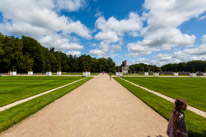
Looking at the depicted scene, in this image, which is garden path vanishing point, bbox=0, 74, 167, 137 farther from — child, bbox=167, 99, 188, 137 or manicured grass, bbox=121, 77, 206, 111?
manicured grass, bbox=121, 77, 206, 111

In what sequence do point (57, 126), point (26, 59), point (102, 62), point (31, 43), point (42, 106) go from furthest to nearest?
point (102, 62) < point (31, 43) < point (26, 59) < point (42, 106) < point (57, 126)

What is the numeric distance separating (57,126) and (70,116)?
0.94 metres

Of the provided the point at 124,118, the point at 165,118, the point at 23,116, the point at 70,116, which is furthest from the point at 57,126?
the point at 165,118

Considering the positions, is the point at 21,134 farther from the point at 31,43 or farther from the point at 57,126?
the point at 31,43

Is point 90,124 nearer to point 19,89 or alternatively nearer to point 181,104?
point 181,104

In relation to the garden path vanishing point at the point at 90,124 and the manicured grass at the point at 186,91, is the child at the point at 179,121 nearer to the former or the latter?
the garden path vanishing point at the point at 90,124

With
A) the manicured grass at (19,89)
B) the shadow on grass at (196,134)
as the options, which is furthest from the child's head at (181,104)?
the manicured grass at (19,89)

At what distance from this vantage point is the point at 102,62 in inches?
3819

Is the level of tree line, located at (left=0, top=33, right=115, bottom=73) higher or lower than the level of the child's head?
higher

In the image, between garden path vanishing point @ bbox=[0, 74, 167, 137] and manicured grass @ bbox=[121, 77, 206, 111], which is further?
manicured grass @ bbox=[121, 77, 206, 111]

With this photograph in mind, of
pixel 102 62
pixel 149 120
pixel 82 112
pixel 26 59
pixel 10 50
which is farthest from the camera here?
pixel 102 62

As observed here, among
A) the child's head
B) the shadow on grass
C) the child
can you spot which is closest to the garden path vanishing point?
the shadow on grass

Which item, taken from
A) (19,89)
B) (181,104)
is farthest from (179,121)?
(19,89)

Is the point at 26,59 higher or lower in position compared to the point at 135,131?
higher
